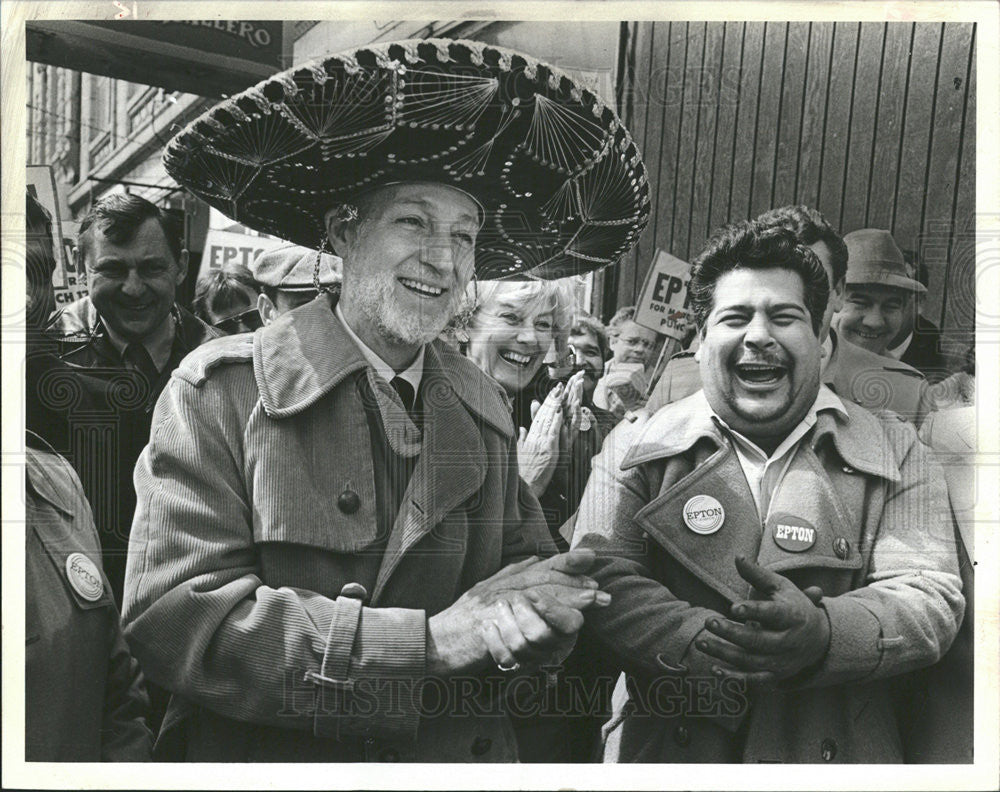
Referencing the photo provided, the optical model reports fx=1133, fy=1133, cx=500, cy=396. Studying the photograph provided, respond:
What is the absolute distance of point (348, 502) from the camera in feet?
12.9

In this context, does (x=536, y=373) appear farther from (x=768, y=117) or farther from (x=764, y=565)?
(x=768, y=117)

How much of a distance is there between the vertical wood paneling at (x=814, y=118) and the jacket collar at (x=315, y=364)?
4.81 feet

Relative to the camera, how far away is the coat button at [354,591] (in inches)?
154

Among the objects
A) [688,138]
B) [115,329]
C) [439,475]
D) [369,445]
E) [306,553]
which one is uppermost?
Result: [688,138]

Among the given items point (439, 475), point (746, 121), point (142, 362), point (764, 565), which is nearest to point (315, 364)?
point (439, 475)

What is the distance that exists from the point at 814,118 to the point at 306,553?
2.54m

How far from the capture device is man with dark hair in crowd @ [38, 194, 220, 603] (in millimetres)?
4234

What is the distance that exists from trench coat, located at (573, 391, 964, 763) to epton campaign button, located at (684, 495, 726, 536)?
12 mm

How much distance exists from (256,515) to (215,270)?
1039 mm

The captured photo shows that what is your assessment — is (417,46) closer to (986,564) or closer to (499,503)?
(499,503)

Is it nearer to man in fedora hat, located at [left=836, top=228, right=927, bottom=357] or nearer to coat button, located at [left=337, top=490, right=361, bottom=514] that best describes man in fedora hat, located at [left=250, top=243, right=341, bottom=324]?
coat button, located at [left=337, top=490, right=361, bottom=514]

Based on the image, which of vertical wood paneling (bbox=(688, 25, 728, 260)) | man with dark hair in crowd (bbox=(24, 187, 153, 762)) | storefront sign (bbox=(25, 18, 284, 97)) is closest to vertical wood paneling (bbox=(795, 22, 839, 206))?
vertical wood paneling (bbox=(688, 25, 728, 260))

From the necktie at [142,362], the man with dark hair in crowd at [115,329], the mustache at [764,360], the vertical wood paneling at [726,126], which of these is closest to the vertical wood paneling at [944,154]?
the mustache at [764,360]

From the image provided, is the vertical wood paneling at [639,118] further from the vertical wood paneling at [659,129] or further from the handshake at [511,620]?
the handshake at [511,620]
